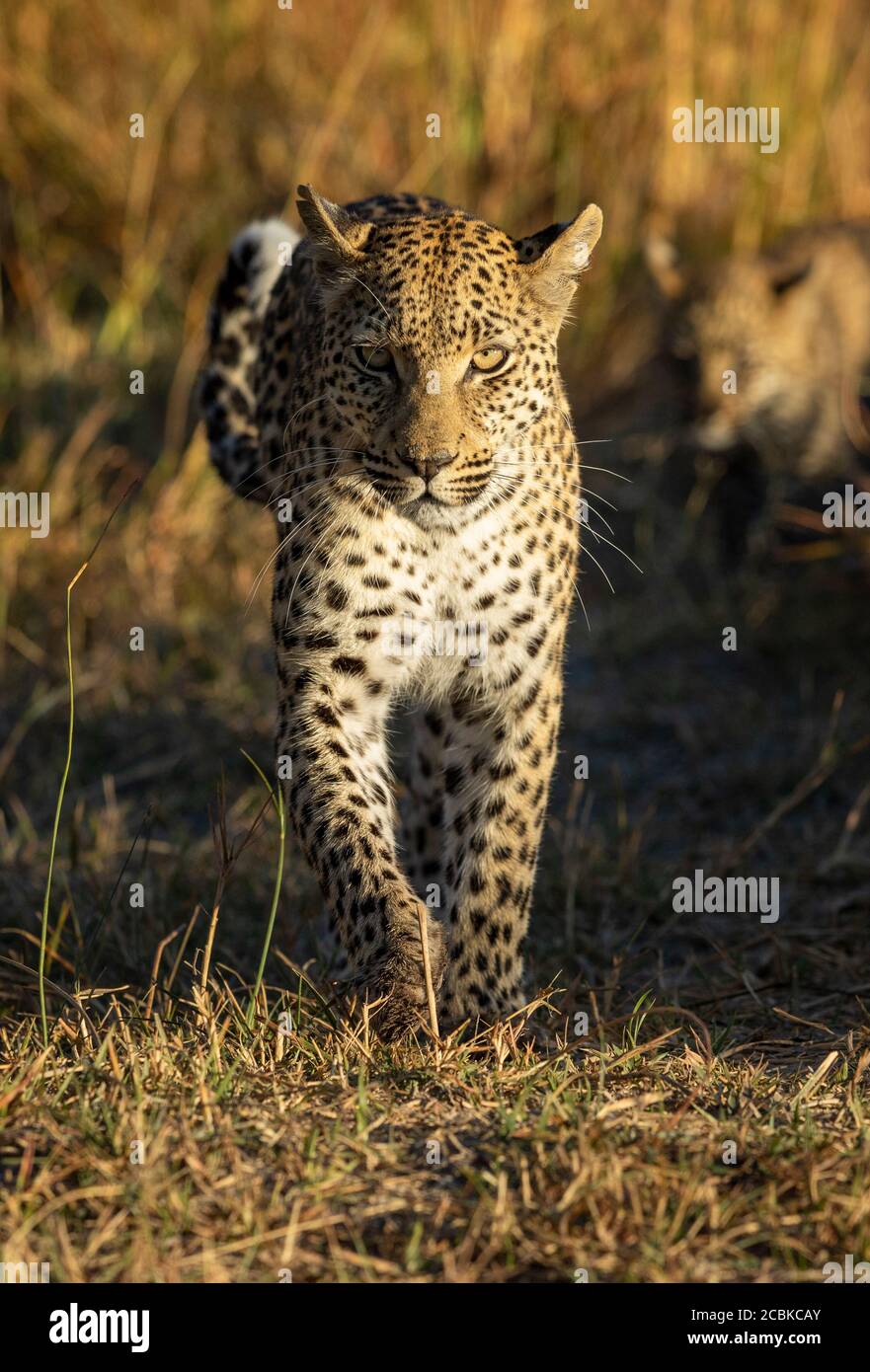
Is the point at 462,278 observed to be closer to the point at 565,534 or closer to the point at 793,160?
the point at 565,534

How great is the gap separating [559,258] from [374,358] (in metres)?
0.54

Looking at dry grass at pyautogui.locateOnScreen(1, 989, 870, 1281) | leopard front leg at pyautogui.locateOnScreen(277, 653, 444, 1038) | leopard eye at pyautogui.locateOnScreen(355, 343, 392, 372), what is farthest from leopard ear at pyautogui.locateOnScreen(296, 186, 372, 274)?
dry grass at pyautogui.locateOnScreen(1, 989, 870, 1281)

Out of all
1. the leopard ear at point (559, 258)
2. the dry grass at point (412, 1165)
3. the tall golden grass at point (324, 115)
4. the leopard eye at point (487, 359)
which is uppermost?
the tall golden grass at point (324, 115)

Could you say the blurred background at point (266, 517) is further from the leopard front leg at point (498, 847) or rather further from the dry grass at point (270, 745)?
the leopard front leg at point (498, 847)

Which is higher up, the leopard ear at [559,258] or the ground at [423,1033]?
the leopard ear at [559,258]

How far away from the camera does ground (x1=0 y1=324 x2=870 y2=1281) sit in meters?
2.97

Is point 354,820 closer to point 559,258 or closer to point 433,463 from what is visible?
point 433,463

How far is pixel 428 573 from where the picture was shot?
415 centimetres

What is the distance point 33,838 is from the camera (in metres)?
5.47

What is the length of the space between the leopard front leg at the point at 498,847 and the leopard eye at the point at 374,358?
2.72ft

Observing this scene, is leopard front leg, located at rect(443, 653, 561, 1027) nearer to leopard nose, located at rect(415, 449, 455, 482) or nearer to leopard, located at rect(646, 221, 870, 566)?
leopard nose, located at rect(415, 449, 455, 482)

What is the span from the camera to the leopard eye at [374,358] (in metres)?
4.04

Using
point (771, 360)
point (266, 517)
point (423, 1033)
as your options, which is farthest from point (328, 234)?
point (771, 360)

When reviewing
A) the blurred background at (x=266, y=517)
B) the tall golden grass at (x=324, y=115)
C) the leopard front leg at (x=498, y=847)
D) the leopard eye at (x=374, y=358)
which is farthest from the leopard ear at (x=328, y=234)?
the tall golden grass at (x=324, y=115)
